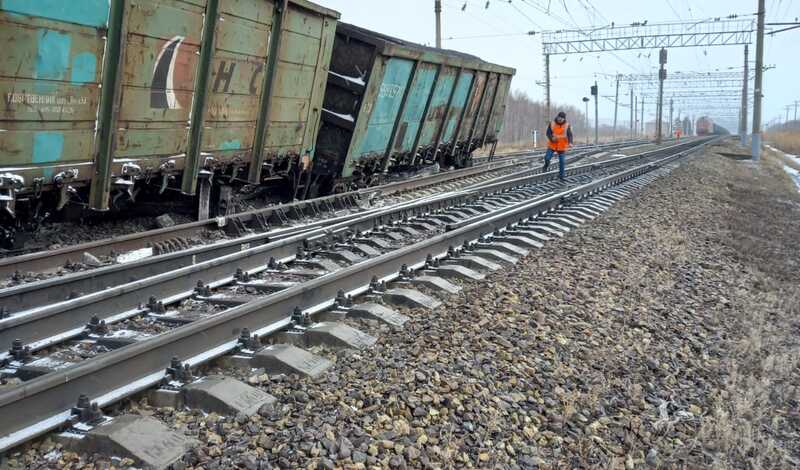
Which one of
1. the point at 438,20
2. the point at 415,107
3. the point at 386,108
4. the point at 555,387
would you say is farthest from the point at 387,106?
the point at 438,20

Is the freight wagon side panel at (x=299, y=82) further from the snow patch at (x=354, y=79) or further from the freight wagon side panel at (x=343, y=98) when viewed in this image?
the snow patch at (x=354, y=79)

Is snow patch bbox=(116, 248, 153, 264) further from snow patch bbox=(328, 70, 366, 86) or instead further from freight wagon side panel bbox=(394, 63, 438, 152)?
freight wagon side panel bbox=(394, 63, 438, 152)

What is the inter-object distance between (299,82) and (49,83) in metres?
4.67

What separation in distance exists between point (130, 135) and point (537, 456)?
5.94 meters

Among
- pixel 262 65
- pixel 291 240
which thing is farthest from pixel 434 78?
pixel 291 240

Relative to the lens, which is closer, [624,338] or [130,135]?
[624,338]

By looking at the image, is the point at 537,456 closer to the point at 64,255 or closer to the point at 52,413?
the point at 52,413

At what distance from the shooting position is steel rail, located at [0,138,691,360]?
4715 millimetres

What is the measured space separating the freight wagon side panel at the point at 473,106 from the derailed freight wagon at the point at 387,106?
0.04m

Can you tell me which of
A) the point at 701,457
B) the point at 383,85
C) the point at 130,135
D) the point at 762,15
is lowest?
the point at 701,457

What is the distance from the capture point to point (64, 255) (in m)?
6.99

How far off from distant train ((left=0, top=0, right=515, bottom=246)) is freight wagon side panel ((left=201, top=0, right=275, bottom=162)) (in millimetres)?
23

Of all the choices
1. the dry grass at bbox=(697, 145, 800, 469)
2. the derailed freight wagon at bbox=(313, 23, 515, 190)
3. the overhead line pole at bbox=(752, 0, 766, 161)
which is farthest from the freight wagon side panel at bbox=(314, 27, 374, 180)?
the overhead line pole at bbox=(752, 0, 766, 161)

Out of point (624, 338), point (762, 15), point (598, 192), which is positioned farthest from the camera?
point (762, 15)
